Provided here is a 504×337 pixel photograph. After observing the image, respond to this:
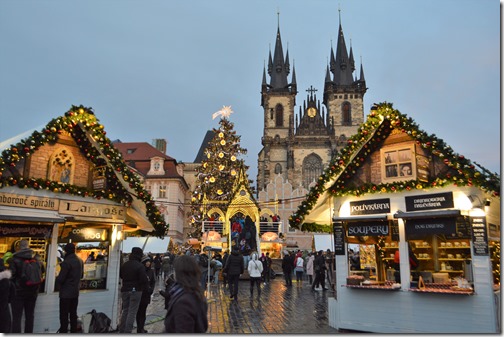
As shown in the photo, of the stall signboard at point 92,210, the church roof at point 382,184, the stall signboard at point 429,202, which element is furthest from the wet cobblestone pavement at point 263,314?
the stall signboard at point 429,202

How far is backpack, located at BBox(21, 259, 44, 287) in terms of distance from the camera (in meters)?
6.30

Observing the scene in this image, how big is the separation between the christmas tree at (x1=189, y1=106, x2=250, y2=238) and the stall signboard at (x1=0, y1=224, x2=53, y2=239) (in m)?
18.7

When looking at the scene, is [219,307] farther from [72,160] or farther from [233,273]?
[72,160]

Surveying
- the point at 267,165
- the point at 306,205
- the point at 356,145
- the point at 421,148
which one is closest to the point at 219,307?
the point at 306,205

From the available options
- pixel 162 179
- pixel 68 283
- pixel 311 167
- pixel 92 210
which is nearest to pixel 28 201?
pixel 92 210

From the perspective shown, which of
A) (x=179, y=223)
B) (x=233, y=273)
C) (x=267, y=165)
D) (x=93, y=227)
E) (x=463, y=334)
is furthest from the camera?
(x=267, y=165)

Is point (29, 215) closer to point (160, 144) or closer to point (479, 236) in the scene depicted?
point (479, 236)

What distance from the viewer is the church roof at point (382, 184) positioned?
7379 mm

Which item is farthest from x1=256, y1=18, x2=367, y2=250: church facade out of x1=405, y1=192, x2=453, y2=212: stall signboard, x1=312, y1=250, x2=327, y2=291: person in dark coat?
x1=405, y1=192, x2=453, y2=212: stall signboard

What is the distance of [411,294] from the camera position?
7816mm

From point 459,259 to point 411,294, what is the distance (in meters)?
1.66

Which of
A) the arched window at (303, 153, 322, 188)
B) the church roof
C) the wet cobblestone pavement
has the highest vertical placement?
the arched window at (303, 153, 322, 188)

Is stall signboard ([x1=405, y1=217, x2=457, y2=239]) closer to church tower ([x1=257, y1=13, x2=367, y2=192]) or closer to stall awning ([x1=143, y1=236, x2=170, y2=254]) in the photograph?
stall awning ([x1=143, y1=236, x2=170, y2=254])

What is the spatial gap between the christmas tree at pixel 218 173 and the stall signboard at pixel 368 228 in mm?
18022
